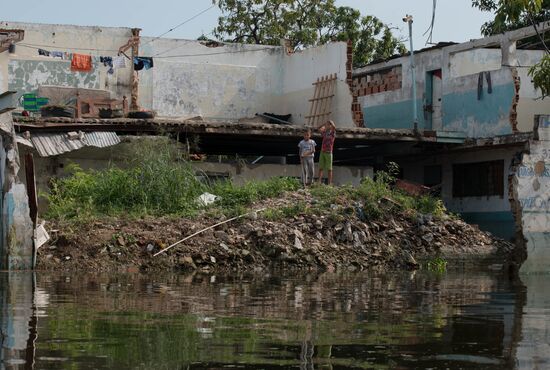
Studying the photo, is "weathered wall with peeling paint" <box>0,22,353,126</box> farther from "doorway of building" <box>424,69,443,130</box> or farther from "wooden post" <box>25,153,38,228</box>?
"wooden post" <box>25,153,38,228</box>

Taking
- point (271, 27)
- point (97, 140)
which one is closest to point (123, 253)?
point (97, 140)

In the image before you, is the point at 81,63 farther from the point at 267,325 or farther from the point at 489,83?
the point at 267,325

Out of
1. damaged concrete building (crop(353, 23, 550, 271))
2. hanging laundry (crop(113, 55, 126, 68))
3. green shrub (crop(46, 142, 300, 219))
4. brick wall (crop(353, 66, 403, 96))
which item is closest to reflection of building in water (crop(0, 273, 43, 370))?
green shrub (crop(46, 142, 300, 219))

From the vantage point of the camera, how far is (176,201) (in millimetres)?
22266

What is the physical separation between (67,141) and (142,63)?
915cm

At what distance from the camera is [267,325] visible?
31.0 ft

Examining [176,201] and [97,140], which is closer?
[176,201]

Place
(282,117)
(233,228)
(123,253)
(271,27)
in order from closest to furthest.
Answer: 1. (123,253)
2. (233,228)
3. (282,117)
4. (271,27)

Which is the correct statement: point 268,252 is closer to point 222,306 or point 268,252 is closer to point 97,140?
point 97,140

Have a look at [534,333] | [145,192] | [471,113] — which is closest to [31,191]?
[145,192]

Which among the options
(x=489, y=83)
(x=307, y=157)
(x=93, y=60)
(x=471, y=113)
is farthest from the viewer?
(x=93, y=60)

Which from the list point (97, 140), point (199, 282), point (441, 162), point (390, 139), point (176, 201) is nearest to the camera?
point (199, 282)

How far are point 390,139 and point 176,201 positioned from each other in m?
8.18

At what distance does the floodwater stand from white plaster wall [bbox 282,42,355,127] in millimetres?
16608
